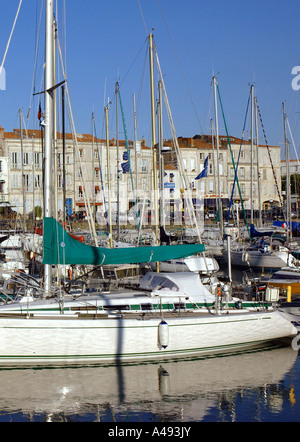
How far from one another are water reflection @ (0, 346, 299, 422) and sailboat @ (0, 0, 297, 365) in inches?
15.8

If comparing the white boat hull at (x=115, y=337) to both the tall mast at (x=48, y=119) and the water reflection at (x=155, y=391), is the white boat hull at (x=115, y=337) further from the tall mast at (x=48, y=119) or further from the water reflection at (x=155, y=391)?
the tall mast at (x=48, y=119)

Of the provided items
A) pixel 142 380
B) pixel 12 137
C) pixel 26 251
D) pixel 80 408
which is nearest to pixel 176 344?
pixel 142 380

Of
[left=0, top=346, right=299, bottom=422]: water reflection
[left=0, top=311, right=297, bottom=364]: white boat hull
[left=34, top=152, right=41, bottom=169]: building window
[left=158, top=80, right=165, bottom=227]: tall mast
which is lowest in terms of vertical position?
[left=0, top=346, right=299, bottom=422]: water reflection

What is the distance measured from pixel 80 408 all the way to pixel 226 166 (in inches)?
2360

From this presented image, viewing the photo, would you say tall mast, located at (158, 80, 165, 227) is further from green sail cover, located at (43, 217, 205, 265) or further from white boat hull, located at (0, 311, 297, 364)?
white boat hull, located at (0, 311, 297, 364)

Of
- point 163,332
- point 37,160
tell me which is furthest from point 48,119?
point 37,160

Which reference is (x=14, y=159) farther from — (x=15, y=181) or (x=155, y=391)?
(x=155, y=391)

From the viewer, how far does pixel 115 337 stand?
1457cm

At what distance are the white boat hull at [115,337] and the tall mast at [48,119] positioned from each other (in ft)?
6.27

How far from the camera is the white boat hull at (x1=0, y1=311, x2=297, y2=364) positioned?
14102mm

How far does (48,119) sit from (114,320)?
18.5ft

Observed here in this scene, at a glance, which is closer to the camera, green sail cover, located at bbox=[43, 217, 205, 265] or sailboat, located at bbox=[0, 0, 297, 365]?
sailboat, located at bbox=[0, 0, 297, 365]

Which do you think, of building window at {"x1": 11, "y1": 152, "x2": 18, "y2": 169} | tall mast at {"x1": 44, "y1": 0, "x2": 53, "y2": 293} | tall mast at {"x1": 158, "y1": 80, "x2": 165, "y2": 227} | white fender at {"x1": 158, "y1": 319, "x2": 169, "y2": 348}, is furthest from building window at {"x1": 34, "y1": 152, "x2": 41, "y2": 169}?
white fender at {"x1": 158, "y1": 319, "x2": 169, "y2": 348}

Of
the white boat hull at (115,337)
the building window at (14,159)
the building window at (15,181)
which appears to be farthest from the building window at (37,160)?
the white boat hull at (115,337)
